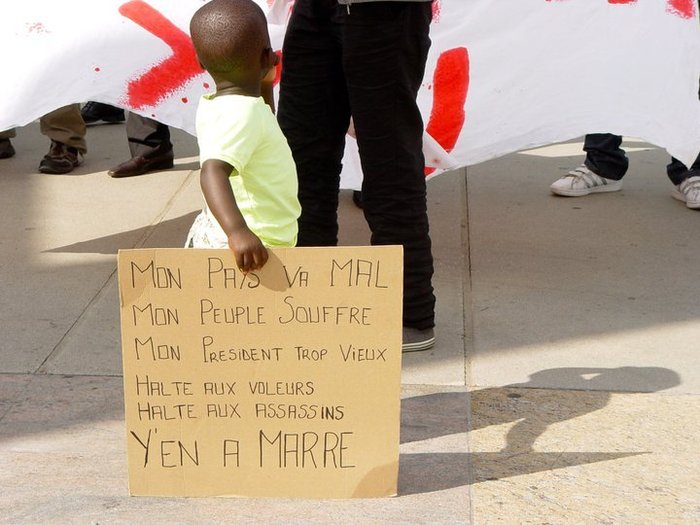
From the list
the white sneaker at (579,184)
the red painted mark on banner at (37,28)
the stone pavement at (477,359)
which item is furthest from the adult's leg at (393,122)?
the white sneaker at (579,184)

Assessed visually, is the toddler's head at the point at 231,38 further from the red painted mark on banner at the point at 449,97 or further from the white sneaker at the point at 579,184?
the white sneaker at the point at 579,184

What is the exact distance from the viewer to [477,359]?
12.7 ft

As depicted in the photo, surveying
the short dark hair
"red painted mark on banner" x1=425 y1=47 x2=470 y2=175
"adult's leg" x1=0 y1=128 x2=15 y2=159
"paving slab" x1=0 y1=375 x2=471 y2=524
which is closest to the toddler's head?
the short dark hair

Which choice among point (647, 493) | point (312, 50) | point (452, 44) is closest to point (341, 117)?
point (312, 50)

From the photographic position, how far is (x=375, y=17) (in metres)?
3.46

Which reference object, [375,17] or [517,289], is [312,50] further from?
[517,289]

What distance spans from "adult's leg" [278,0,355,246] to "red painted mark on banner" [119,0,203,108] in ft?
3.01

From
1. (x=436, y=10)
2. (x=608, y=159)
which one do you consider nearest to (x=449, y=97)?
(x=436, y=10)

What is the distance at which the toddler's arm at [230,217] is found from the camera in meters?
2.68

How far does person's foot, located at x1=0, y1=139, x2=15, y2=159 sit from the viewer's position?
649 centimetres

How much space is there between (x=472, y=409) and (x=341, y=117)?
1.07 meters

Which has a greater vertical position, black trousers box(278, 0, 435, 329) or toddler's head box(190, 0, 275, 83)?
toddler's head box(190, 0, 275, 83)

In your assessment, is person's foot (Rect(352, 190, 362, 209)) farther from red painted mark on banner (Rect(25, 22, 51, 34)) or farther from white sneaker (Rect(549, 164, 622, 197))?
red painted mark on banner (Rect(25, 22, 51, 34))

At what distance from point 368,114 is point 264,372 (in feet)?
3.55
